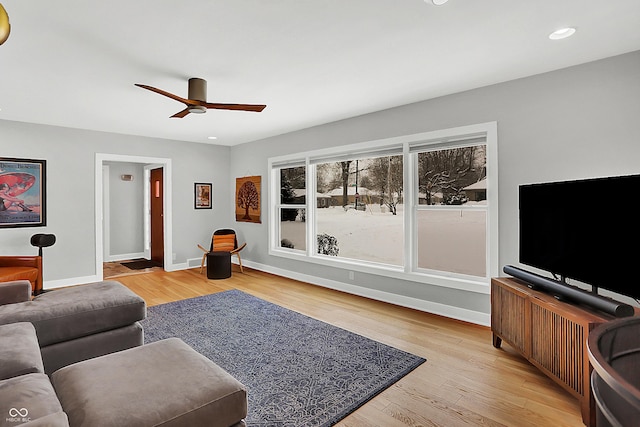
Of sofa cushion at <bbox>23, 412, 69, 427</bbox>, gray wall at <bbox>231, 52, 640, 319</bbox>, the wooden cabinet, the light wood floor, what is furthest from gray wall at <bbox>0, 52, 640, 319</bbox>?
sofa cushion at <bbox>23, 412, 69, 427</bbox>

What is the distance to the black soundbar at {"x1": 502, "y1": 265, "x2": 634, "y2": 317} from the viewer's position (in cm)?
189

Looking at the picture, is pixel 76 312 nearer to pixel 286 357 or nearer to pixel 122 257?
pixel 286 357

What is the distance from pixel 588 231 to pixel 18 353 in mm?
3301

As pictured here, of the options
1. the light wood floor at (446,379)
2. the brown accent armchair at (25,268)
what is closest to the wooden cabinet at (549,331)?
the light wood floor at (446,379)

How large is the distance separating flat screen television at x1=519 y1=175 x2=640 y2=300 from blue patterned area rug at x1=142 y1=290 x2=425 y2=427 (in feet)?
4.37

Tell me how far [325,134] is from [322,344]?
311cm

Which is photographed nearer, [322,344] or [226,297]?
[322,344]

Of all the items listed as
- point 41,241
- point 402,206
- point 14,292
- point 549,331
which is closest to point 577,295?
point 549,331

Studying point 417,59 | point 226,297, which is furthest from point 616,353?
point 226,297

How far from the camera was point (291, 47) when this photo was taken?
2.55 m

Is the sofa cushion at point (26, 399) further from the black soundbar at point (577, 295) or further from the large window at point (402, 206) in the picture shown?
the large window at point (402, 206)

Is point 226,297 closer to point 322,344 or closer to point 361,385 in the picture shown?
point 322,344

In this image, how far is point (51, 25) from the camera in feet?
7.23

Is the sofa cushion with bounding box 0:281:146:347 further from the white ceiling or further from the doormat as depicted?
the doormat
